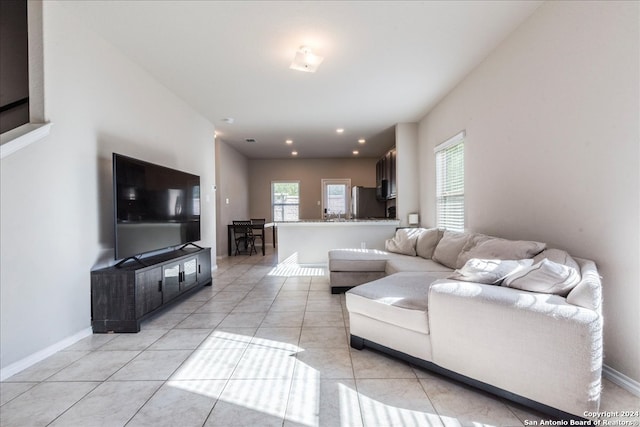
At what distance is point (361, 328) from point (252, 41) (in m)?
2.77

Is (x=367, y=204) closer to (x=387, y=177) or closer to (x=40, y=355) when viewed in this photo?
(x=387, y=177)

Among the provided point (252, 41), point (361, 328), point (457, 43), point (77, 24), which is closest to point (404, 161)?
point (457, 43)

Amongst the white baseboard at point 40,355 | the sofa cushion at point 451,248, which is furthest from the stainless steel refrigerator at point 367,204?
the white baseboard at point 40,355

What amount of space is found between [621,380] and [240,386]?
2292mm

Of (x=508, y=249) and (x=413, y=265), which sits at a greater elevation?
(x=508, y=249)

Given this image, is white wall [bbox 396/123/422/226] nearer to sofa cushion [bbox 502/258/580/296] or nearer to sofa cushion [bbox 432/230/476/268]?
sofa cushion [bbox 432/230/476/268]

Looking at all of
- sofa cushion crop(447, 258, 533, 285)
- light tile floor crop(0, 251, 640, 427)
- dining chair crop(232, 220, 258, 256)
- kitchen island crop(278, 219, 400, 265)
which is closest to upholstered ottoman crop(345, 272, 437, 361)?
light tile floor crop(0, 251, 640, 427)

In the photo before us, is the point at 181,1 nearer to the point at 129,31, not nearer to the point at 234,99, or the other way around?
the point at 129,31

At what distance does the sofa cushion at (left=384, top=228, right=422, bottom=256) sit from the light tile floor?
63.7 inches

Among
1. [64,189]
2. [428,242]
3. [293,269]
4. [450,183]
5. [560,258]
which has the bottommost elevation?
[293,269]

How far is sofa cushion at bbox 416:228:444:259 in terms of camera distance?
12.1 ft

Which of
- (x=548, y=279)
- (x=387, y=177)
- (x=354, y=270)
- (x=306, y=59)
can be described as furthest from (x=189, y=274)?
(x=387, y=177)

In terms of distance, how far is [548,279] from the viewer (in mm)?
1613

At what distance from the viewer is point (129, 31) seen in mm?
2625
